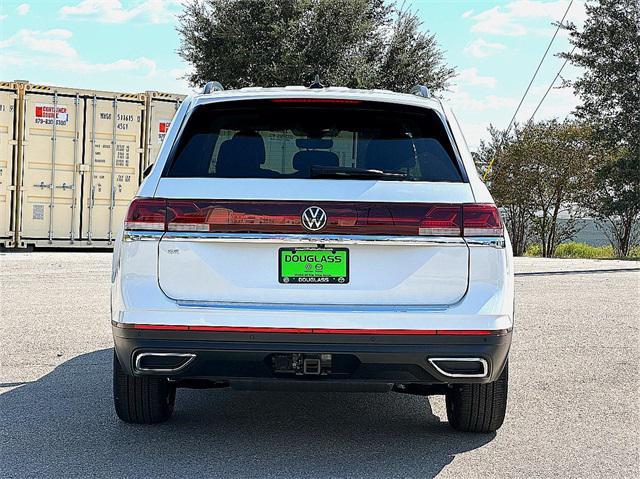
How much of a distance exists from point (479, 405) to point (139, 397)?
6.11ft

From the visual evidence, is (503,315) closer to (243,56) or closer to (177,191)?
(177,191)

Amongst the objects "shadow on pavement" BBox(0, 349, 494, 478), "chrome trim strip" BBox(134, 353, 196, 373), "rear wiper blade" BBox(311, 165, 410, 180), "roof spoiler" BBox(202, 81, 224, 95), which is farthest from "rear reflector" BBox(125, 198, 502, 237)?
"shadow on pavement" BBox(0, 349, 494, 478)

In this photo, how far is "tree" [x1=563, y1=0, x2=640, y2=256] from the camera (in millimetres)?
28812

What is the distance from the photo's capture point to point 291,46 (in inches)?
1134

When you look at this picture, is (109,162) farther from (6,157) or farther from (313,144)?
(313,144)

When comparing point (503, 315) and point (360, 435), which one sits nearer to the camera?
point (503, 315)

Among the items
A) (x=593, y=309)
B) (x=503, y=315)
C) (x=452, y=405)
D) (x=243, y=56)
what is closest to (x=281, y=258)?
(x=503, y=315)

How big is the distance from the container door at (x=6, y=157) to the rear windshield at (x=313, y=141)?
1492 cm

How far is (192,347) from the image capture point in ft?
15.2

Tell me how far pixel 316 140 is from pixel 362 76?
24.6m

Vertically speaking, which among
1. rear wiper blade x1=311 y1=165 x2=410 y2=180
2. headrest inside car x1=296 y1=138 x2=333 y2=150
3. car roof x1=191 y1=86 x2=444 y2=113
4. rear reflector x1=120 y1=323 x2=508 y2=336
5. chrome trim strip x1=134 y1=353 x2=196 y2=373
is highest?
car roof x1=191 y1=86 x2=444 y2=113

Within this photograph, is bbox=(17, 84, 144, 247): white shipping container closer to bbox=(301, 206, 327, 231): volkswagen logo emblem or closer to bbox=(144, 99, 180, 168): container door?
bbox=(144, 99, 180, 168): container door

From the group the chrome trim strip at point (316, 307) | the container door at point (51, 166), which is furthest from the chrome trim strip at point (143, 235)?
the container door at point (51, 166)

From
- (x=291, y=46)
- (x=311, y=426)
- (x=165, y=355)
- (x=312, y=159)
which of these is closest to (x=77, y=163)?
(x=291, y=46)
